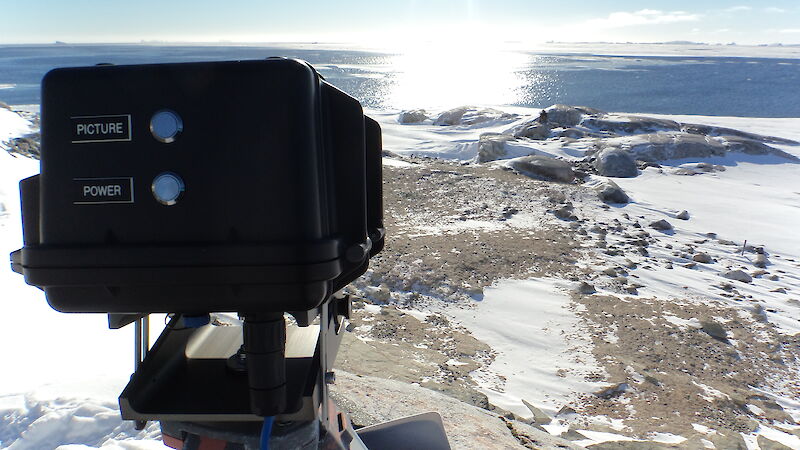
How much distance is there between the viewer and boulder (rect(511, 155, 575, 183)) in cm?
1700

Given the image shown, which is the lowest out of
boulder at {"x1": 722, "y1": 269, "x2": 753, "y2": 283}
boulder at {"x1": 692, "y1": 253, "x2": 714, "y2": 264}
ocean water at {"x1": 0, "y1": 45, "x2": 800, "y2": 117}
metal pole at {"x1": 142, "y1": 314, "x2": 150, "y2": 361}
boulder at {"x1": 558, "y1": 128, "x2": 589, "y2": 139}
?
boulder at {"x1": 722, "y1": 269, "x2": 753, "y2": 283}

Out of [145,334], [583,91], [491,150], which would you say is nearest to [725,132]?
[491,150]

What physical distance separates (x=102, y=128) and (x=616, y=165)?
18787mm

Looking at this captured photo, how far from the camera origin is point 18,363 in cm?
402

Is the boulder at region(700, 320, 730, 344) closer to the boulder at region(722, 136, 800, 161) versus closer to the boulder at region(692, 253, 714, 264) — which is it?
the boulder at region(692, 253, 714, 264)

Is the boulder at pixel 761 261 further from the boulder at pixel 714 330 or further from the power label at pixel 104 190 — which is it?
the power label at pixel 104 190

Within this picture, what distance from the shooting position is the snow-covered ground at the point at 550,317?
3.36 meters

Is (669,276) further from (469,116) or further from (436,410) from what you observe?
(469,116)

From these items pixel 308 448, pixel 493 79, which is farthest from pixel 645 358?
pixel 493 79

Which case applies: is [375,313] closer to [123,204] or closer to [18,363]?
[18,363]

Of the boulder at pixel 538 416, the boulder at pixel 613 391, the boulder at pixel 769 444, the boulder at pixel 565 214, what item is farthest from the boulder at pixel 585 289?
the boulder at pixel 565 214

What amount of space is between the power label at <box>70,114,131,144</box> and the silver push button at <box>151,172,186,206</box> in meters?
0.11

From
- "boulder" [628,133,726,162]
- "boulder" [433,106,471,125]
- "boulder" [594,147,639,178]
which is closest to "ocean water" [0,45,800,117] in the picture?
"boulder" [433,106,471,125]

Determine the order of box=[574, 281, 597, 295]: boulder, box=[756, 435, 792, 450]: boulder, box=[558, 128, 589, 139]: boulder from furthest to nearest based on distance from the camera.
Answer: box=[558, 128, 589, 139]: boulder
box=[574, 281, 597, 295]: boulder
box=[756, 435, 792, 450]: boulder
